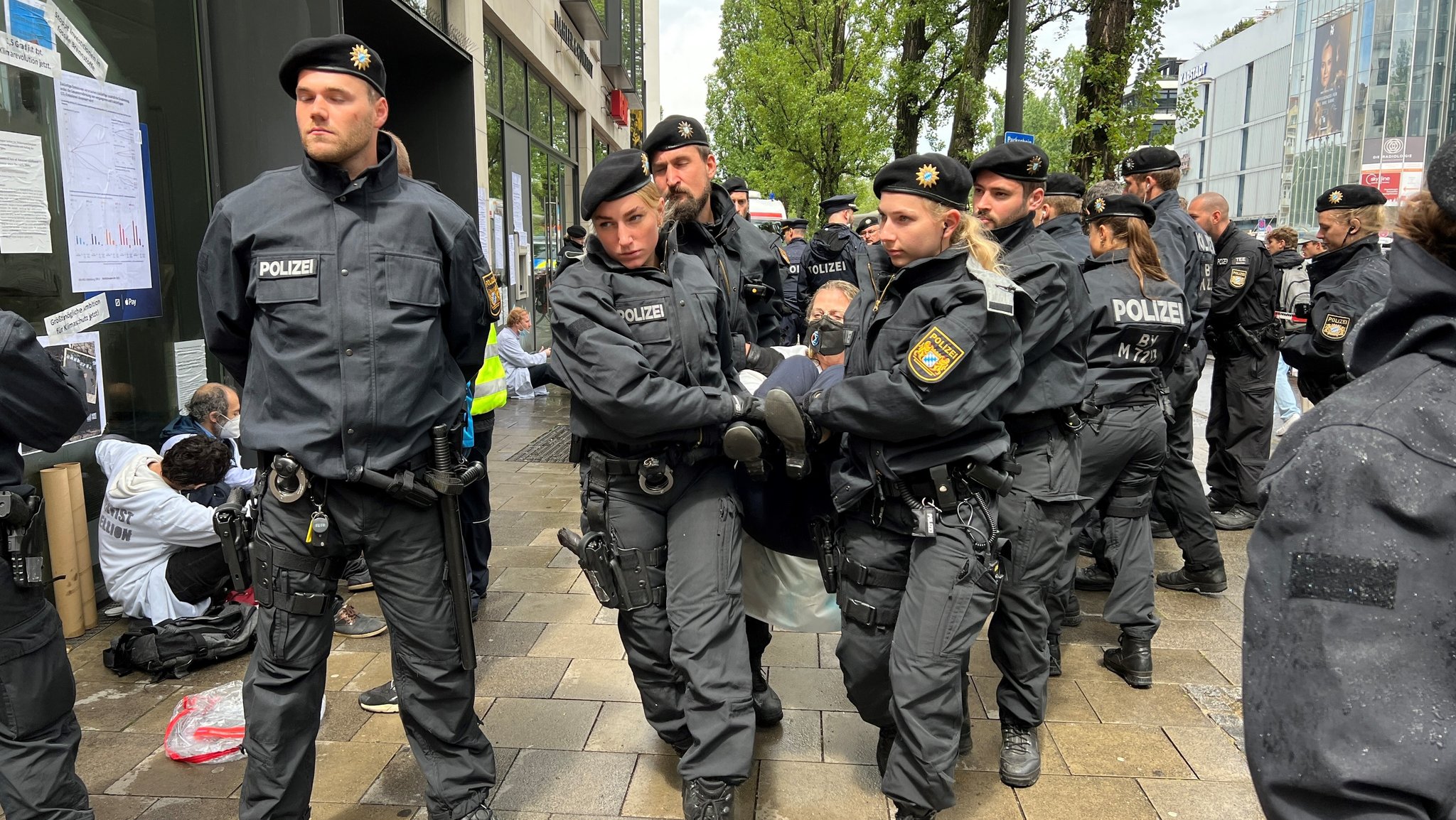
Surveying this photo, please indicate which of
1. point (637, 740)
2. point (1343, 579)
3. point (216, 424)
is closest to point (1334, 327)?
point (637, 740)

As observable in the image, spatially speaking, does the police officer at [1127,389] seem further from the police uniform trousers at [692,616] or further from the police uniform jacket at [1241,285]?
the police uniform jacket at [1241,285]

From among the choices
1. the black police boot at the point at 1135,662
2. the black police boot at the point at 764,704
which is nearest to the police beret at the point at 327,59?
the black police boot at the point at 764,704

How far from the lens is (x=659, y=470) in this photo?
10.0ft

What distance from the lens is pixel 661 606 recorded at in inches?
122

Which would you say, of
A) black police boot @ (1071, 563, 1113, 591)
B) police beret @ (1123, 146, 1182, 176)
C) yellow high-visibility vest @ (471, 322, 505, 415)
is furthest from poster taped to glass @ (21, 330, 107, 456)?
police beret @ (1123, 146, 1182, 176)

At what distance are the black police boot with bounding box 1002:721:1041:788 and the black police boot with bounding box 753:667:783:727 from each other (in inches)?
33.5

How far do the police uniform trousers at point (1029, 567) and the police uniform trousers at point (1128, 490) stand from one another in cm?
81

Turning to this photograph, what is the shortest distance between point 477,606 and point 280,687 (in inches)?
85.8

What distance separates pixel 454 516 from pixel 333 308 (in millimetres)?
717

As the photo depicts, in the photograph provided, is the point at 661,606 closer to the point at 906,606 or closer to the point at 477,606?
the point at 906,606

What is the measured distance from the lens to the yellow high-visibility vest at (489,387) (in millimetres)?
4621

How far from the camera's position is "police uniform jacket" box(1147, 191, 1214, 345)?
510 centimetres

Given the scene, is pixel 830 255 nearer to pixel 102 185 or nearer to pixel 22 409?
pixel 102 185

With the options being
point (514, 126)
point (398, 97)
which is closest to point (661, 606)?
point (398, 97)
